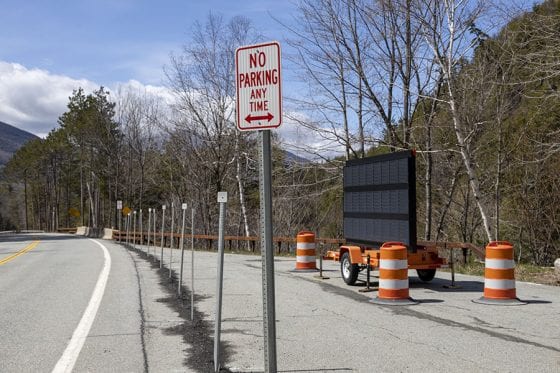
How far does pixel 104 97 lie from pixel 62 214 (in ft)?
178

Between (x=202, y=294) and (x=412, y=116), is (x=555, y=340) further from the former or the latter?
(x=412, y=116)

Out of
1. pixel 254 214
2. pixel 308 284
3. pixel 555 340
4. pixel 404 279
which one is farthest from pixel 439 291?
pixel 254 214

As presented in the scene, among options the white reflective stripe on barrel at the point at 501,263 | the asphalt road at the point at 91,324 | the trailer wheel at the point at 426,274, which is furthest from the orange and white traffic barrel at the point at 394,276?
the asphalt road at the point at 91,324

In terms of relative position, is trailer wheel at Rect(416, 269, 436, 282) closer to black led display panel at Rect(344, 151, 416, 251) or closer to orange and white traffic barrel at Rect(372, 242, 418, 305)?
black led display panel at Rect(344, 151, 416, 251)

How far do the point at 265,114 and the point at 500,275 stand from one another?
7380 mm

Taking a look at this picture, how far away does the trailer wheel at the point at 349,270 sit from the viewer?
13039mm

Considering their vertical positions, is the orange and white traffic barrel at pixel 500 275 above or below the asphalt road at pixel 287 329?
above

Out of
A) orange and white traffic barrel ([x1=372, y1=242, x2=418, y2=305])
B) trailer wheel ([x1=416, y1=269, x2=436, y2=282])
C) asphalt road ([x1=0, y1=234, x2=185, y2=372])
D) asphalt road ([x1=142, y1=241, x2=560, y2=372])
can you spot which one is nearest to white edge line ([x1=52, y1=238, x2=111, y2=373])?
asphalt road ([x1=0, y1=234, x2=185, y2=372])

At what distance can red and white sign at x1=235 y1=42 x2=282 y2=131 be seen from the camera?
4500 mm

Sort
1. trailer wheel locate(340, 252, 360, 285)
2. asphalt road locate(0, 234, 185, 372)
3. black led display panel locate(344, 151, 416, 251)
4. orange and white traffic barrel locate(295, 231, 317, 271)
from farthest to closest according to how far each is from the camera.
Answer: orange and white traffic barrel locate(295, 231, 317, 271), trailer wheel locate(340, 252, 360, 285), black led display panel locate(344, 151, 416, 251), asphalt road locate(0, 234, 185, 372)

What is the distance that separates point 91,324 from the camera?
28.6ft

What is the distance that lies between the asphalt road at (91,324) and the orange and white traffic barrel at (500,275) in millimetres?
5547

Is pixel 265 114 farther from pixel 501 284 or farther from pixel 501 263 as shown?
pixel 501 284

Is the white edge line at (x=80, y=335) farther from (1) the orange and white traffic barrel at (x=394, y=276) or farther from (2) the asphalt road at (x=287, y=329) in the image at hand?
(1) the orange and white traffic barrel at (x=394, y=276)
